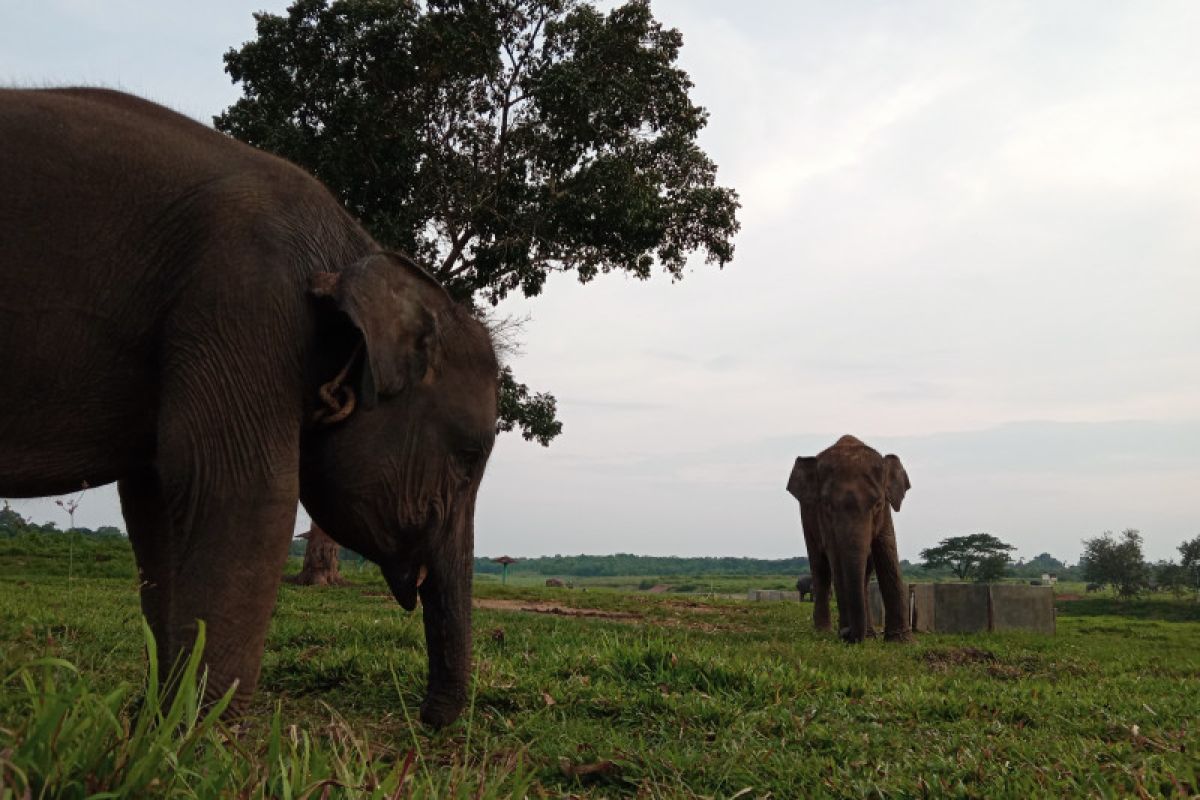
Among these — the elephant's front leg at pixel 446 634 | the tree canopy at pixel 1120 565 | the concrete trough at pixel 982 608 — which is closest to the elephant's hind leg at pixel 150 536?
the elephant's front leg at pixel 446 634

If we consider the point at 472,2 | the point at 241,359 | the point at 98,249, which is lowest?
the point at 241,359

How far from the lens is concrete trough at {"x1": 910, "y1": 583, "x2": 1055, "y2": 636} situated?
46.9 feet

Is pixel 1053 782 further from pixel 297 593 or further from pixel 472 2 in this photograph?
pixel 472 2

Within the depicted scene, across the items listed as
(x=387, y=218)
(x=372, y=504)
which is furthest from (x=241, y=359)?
(x=387, y=218)

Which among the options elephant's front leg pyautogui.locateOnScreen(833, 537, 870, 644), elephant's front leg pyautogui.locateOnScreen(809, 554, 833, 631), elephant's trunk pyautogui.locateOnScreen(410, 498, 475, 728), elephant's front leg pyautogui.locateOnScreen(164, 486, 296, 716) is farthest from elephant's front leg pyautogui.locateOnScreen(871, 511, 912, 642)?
elephant's front leg pyautogui.locateOnScreen(164, 486, 296, 716)

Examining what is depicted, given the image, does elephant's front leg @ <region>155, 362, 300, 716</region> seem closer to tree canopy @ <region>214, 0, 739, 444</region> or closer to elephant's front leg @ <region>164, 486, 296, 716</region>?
elephant's front leg @ <region>164, 486, 296, 716</region>

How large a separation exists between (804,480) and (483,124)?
9.82 m

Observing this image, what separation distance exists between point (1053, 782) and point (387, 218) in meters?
16.1

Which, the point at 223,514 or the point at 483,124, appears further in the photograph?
the point at 483,124

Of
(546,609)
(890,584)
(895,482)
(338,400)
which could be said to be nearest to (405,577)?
(338,400)

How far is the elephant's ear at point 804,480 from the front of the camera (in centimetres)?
1350

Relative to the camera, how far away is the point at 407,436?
13.8 ft

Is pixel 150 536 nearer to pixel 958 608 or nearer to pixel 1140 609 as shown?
pixel 958 608

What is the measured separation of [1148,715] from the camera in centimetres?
514
